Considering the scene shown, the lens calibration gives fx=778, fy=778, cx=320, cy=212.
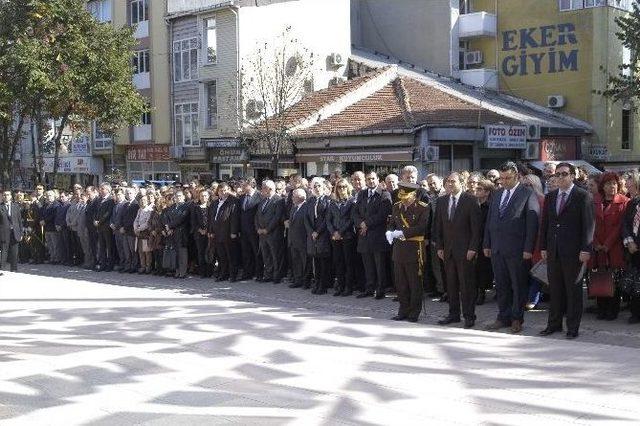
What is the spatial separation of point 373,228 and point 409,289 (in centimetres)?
218

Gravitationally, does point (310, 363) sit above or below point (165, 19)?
below

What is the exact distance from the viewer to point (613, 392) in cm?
623

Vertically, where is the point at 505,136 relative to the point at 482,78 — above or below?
below

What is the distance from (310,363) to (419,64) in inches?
1199

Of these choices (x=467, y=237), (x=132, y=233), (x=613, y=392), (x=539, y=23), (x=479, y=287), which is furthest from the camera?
(x=539, y=23)

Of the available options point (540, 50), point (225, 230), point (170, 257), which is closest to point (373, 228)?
point (225, 230)

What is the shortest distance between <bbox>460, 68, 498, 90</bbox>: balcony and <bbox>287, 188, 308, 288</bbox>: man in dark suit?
21616 millimetres

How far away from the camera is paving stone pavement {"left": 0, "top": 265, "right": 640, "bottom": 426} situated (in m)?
5.93

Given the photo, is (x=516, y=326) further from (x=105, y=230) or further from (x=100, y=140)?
(x=100, y=140)

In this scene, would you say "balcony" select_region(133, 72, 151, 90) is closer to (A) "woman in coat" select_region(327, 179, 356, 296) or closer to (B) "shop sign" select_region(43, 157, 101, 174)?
(B) "shop sign" select_region(43, 157, 101, 174)

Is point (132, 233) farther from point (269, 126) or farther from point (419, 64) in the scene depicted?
point (419, 64)

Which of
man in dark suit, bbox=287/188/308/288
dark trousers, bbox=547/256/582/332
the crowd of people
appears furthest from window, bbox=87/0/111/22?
dark trousers, bbox=547/256/582/332

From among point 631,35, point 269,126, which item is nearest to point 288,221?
point 269,126

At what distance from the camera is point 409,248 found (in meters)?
9.88
